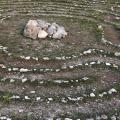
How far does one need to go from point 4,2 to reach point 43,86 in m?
10.4

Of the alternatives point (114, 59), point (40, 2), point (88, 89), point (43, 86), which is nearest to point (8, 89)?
point (43, 86)

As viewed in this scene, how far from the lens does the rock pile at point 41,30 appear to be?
1472cm

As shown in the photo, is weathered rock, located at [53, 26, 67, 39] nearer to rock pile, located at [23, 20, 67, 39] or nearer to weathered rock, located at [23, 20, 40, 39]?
rock pile, located at [23, 20, 67, 39]

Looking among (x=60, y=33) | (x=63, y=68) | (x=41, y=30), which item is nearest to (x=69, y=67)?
(x=63, y=68)

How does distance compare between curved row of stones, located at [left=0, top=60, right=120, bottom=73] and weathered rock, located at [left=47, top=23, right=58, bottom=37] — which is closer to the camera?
curved row of stones, located at [left=0, top=60, right=120, bottom=73]

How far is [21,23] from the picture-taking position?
655 inches

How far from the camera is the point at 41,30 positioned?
585 inches

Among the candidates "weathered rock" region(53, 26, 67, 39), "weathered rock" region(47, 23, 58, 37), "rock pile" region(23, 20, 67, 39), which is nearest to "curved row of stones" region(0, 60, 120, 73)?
"weathered rock" region(53, 26, 67, 39)

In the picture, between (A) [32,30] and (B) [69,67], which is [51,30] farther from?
(B) [69,67]

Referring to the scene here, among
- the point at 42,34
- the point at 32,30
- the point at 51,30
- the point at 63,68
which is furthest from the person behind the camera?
the point at 51,30

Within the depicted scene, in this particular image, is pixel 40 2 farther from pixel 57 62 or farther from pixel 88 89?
pixel 88 89

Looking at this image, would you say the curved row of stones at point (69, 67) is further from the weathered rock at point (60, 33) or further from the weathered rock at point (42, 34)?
the weathered rock at point (42, 34)

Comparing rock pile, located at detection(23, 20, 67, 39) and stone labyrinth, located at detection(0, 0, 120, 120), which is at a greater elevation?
rock pile, located at detection(23, 20, 67, 39)

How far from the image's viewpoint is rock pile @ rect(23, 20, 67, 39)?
48.3 feet
